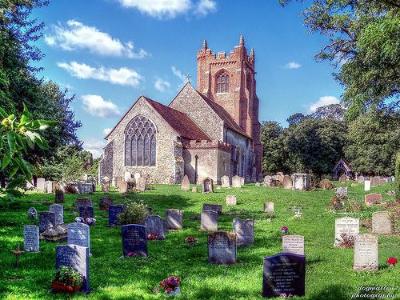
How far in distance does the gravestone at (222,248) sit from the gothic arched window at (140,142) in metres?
30.0

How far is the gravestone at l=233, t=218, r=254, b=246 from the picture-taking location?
484 inches

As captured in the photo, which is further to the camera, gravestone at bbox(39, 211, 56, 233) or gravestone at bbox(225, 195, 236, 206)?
gravestone at bbox(225, 195, 236, 206)

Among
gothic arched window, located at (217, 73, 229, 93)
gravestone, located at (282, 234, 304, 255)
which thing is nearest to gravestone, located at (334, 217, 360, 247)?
gravestone, located at (282, 234, 304, 255)

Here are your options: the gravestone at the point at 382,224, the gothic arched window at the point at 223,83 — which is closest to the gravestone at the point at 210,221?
the gravestone at the point at 382,224

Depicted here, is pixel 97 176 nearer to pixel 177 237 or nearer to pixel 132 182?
pixel 132 182

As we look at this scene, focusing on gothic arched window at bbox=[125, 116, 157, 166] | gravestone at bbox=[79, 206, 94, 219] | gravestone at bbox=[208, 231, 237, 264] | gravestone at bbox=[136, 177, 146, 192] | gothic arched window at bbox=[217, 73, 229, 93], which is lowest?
gravestone at bbox=[208, 231, 237, 264]

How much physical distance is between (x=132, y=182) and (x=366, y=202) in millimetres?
15321

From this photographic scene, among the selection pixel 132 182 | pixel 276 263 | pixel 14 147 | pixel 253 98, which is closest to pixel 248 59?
pixel 253 98

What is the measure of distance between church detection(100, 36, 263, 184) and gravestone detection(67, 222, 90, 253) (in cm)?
2249

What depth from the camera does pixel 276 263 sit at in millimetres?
7633

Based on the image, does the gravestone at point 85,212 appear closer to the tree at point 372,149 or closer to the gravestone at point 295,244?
the gravestone at point 295,244

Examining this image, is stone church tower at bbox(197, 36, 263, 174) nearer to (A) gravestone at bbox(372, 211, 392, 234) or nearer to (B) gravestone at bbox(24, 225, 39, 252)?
(A) gravestone at bbox(372, 211, 392, 234)

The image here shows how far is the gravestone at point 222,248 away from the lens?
10148 mm

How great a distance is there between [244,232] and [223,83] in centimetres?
4290
